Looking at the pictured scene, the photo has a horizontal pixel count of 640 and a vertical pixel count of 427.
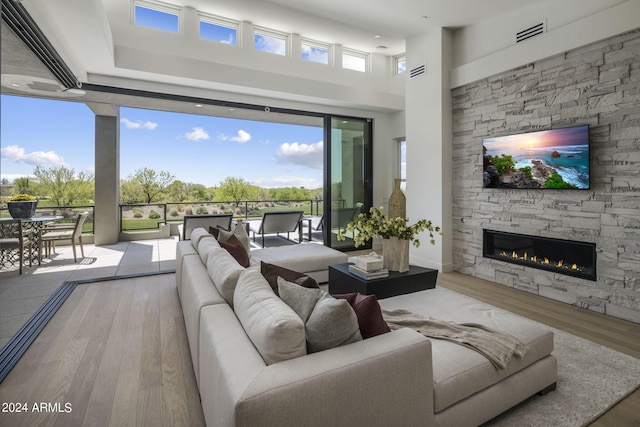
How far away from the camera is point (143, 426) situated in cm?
171

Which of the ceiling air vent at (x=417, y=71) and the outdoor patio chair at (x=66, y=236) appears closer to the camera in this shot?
the ceiling air vent at (x=417, y=71)

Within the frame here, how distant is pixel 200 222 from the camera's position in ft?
18.1

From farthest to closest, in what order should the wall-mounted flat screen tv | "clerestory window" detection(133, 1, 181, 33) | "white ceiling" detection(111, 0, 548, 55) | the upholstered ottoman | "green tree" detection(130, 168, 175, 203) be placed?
1. "green tree" detection(130, 168, 175, 203)
2. "clerestory window" detection(133, 1, 181, 33)
3. "white ceiling" detection(111, 0, 548, 55)
4. the upholstered ottoman
5. the wall-mounted flat screen tv

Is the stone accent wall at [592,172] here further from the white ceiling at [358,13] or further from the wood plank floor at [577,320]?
the white ceiling at [358,13]

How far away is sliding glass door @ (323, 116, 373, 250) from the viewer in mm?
6035

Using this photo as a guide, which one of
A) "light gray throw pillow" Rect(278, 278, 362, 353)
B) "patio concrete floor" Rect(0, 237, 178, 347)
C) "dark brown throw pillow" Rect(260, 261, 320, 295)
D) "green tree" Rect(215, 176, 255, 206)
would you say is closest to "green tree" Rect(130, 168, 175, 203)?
"green tree" Rect(215, 176, 255, 206)

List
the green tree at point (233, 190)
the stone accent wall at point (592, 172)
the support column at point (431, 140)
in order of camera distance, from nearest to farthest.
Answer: the stone accent wall at point (592, 172)
the support column at point (431, 140)
the green tree at point (233, 190)

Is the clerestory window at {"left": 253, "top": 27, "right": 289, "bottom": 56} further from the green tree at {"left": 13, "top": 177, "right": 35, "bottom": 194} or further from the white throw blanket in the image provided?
the green tree at {"left": 13, "top": 177, "right": 35, "bottom": 194}

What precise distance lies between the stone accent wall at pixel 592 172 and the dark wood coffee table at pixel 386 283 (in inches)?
63.9

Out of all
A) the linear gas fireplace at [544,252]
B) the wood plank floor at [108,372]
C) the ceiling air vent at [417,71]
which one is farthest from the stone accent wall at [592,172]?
the wood plank floor at [108,372]

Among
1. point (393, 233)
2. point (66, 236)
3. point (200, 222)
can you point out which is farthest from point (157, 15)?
point (393, 233)

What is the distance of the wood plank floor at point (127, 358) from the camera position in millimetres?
1804

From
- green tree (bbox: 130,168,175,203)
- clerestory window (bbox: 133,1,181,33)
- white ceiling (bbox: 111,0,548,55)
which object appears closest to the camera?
white ceiling (bbox: 111,0,548,55)

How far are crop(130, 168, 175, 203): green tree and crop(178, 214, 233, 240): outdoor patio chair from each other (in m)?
5.39
